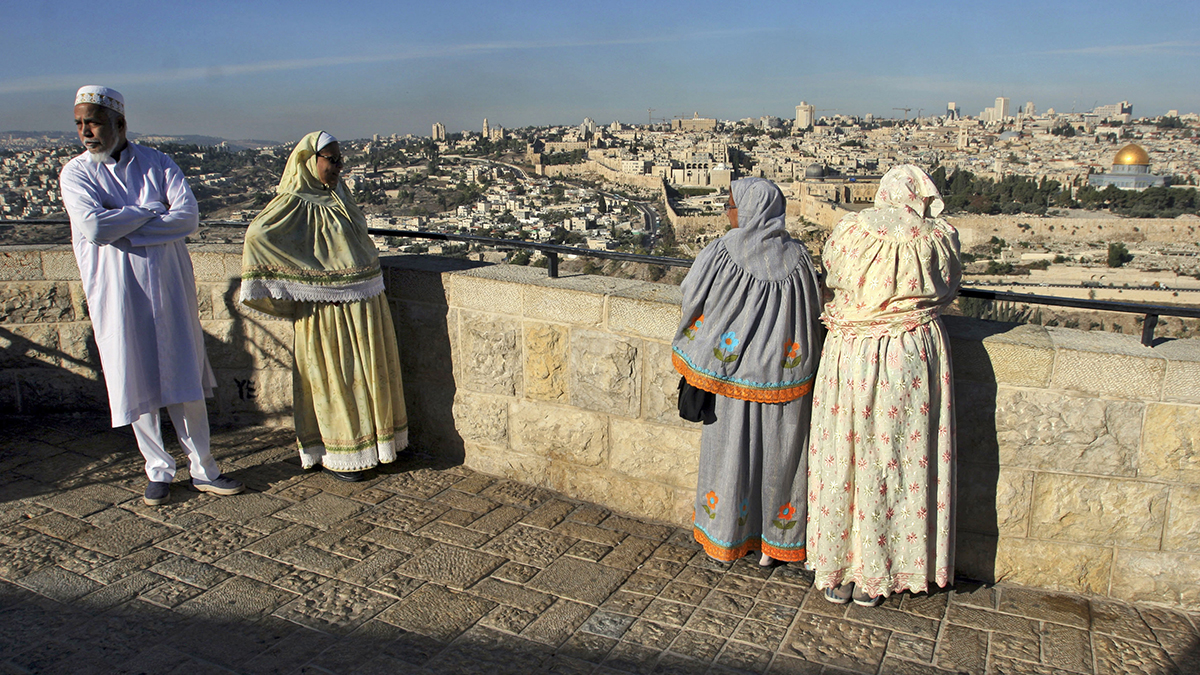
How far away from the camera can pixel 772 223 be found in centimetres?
222

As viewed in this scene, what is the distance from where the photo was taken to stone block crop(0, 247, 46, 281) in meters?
3.55

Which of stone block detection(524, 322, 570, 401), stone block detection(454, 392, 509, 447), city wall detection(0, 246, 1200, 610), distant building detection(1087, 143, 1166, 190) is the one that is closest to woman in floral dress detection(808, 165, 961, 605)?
city wall detection(0, 246, 1200, 610)

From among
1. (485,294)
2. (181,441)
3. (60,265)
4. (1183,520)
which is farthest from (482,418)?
(1183,520)

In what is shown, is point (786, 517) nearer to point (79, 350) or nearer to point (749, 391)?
point (749, 391)

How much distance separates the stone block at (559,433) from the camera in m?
2.91

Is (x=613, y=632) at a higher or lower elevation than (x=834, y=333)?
lower

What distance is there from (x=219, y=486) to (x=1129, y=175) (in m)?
86.0

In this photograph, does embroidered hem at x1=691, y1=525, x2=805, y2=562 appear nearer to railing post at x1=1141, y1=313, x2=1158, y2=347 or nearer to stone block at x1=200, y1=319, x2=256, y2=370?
railing post at x1=1141, y1=313, x2=1158, y2=347

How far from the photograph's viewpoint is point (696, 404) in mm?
2350

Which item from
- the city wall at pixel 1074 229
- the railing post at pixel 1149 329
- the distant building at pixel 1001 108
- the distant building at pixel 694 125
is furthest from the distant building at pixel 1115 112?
the railing post at pixel 1149 329

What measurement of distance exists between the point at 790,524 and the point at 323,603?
1383 mm

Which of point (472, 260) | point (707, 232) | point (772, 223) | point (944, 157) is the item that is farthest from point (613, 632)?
point (944, 157)

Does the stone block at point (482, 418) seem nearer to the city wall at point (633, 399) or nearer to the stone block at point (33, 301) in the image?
the city wall at point (633, 399)

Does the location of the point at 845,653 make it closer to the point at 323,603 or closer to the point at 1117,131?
the point at 323,603
